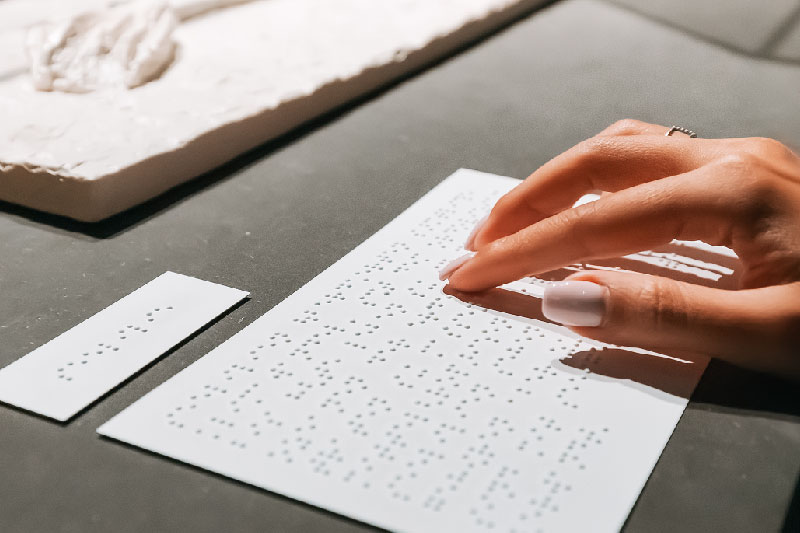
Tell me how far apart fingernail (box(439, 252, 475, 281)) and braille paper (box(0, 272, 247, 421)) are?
21cm

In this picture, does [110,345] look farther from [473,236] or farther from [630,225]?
[630,225]

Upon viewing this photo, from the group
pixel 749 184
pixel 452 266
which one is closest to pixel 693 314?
pixel 749 184

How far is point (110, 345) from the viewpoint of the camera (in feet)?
2.64

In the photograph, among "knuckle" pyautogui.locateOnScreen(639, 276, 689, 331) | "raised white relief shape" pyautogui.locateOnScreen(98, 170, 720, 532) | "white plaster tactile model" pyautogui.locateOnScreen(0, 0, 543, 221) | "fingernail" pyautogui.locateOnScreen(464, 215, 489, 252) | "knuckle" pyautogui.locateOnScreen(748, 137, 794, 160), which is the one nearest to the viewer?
"raised white relief shape" pyautogui.locateOnScreen(98, 170, 720, 532)

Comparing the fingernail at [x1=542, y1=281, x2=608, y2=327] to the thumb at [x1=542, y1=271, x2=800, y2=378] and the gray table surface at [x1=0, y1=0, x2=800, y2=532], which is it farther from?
the gray table surface at [x1=0, y1=0, x2=800, y2=532]

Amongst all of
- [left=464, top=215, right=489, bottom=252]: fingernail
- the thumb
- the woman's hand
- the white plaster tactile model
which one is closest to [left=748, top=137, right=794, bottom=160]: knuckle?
the woman's hand

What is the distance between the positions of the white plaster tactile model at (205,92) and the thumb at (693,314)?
624 mm

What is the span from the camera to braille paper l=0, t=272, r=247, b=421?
2.42 feet

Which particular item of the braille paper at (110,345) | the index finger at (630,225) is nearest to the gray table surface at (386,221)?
the braille paper at (110,345)

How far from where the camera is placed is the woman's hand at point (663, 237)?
0.73 m

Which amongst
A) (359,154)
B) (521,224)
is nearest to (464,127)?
(359,154)

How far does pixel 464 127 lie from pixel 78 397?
816 millimetres

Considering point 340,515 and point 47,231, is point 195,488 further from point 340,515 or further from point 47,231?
point 47,231

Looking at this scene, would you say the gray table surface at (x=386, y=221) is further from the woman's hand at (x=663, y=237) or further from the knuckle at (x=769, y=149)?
the knuckle at (x=769, y=149)
